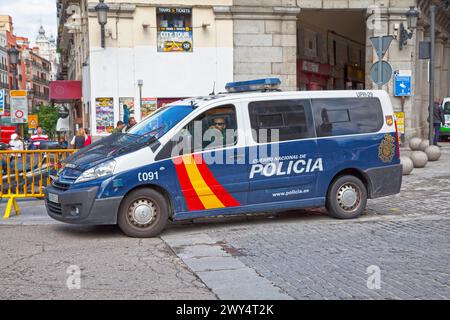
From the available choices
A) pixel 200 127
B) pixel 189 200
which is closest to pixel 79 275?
pixel 189 200

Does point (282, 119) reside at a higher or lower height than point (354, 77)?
lower

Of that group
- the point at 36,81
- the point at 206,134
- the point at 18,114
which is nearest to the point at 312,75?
the point at 18,114

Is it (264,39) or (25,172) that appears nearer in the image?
(25,172)

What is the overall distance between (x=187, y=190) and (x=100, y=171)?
3.98 ft

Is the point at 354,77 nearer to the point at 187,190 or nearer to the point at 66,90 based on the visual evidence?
the point at 66,90

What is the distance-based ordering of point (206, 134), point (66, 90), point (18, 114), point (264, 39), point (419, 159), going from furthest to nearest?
point (66, 90) < point (18, 114) < point (264, 39) < point (419, 159) < point (206, 134)

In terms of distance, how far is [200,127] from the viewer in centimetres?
858

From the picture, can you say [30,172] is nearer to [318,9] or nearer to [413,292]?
[413,292]

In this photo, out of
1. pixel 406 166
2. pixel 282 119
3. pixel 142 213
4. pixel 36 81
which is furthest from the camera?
pixel 36 81

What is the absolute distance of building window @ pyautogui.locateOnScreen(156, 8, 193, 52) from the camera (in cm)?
2202

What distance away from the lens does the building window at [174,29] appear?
2202 cm

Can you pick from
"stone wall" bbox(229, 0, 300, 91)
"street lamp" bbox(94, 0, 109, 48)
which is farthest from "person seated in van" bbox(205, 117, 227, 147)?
"stone wall" bbox(229, 0, 300, 91)

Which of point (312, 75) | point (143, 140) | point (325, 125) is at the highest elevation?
point (312, 75)

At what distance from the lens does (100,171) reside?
26.5 feet
